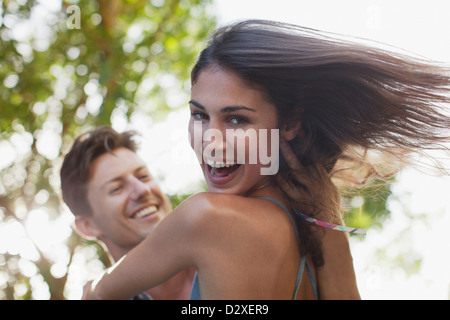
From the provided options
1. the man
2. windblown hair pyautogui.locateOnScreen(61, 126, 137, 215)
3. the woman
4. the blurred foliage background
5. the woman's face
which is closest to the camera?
the woman

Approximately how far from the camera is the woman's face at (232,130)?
139cm

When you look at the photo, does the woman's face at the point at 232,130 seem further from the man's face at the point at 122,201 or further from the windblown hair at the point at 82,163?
the windblown hair at the point at 82,163

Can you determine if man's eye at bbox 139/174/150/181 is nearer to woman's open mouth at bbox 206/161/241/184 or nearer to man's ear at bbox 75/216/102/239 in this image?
man's ear at bbox 75/216/102/239

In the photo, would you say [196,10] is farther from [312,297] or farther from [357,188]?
[312,297]

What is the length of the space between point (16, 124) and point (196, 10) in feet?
7.50

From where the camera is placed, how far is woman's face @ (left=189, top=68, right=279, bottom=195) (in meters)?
1.39

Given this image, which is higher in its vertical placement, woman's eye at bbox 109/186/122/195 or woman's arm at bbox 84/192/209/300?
woman's arm at bbox 84/192/209/300

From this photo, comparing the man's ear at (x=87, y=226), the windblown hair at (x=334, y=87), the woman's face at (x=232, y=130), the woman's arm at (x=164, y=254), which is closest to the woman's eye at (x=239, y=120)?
the woman's face at (x=232, y=130)

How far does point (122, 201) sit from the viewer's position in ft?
7.66

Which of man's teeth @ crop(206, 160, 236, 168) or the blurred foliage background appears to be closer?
man's teeth @ crop(206, 160, 236, 168)

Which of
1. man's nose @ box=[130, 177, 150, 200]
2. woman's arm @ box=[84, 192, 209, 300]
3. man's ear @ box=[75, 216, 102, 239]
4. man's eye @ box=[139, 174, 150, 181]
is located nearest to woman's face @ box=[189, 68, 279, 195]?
woman's arm @ box=[84, 192, 209, 300]

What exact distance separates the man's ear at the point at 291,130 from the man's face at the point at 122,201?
41.7 inches

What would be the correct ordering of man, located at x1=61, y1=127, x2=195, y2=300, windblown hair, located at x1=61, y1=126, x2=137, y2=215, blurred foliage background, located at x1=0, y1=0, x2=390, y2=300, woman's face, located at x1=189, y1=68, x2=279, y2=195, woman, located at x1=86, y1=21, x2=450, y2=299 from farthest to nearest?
blurred foliage background, located at x1=0, y1=0, x2=390, y2=300
windblown hair, located at x1=61, y1=126, x2=137, y2=215
man, located at x1=61, y1=127, x2=195, y2=300
woman's face, located at x1=189, y1=68, x2=279, y2=195
woman, located at x1=86, y1=21, x2=450, y2=299

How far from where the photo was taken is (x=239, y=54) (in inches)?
56.3
